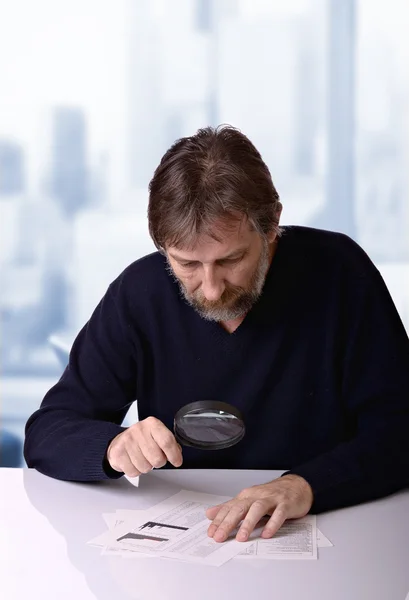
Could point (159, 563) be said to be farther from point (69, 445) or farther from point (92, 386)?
point (92, 386)

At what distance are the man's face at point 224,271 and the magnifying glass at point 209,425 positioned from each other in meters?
0.30

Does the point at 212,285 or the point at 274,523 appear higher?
the point at 212,285

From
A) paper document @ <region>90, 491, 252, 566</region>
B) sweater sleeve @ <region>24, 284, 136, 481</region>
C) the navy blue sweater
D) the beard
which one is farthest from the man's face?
paper document @ <region>90, 491, 252, 566</region>

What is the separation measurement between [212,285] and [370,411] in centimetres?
60

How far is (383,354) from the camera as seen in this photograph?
255 centimetres

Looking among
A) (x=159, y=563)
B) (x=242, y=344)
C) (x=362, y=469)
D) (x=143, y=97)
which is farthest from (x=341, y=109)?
(x=159, y=563)

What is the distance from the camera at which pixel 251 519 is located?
2031 millimetres

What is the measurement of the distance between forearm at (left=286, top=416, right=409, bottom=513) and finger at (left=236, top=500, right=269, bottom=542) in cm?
19

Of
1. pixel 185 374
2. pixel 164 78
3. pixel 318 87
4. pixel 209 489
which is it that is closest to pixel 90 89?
pixel 164 78

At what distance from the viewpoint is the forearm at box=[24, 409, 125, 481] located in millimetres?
2361

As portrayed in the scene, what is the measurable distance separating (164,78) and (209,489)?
2882mm

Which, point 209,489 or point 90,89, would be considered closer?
point 209,489

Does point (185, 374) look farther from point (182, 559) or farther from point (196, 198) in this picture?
point (182, 559)

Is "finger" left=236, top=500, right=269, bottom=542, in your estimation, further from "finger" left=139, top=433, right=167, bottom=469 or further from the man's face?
the man's face
